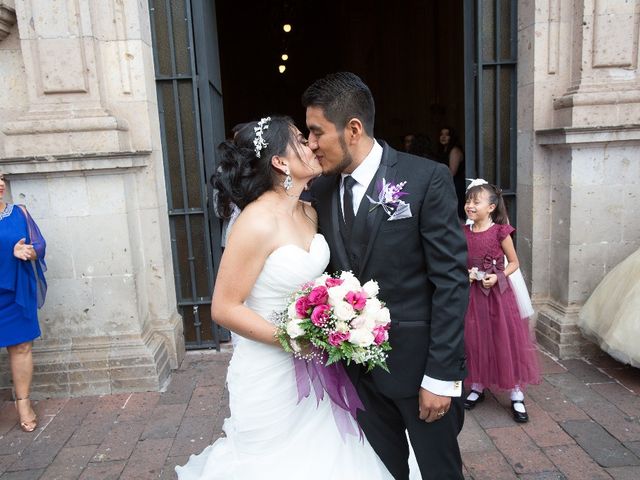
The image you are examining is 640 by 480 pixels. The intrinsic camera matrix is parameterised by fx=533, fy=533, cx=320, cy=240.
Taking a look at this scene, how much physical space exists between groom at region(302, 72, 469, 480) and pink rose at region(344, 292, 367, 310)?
20 centimetres

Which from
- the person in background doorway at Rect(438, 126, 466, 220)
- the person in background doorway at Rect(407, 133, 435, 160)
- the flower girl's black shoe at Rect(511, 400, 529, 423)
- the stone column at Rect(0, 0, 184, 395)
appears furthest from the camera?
the person in background doorway at Rect(407, 133, 435, 160)

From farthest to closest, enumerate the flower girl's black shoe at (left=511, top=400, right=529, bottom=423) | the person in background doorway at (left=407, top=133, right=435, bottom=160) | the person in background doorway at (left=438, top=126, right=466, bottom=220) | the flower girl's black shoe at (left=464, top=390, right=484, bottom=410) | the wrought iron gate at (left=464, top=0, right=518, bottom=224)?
1. the person in background doorway at (left=407, top=133, right=435, bottom=160)
2. the person in background doorway at (left=438, top=126, right=466, bottom=220)
3. the wrought iron gate at (left=464, top=0, right=518, bottom=224)
4. the flower girl's black shoe at (left=464, top=390, right=484, bottom=410)
5. the flower girl's black shoe at (left=511, top=400, right=529, bottom=423)

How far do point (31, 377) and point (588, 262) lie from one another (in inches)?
191

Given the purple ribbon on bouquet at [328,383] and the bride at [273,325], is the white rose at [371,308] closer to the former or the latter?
the bride at [273,325]

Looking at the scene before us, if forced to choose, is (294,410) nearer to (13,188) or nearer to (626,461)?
(626,461)

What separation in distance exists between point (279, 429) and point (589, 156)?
12.0 feet

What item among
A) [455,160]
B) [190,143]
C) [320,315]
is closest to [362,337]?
[320,315]

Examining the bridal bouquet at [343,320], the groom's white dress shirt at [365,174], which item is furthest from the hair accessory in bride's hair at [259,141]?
the bridal bouquet at [343,320]

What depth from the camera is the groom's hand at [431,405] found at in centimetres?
221

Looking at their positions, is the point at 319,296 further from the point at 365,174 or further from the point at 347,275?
the point at 365,174

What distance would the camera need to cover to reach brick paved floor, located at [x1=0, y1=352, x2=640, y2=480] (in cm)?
336

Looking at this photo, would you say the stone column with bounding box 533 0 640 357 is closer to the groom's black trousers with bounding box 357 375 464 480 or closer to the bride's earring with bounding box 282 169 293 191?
the groom's black trousers with bounding box 357 375 464 480

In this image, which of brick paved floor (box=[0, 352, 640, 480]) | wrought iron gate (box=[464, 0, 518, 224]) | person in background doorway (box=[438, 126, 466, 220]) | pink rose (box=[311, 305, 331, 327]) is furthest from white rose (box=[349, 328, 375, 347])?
person in background doorway (box=[438, 126, 466, 220])

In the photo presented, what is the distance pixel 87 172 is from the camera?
441 cm
